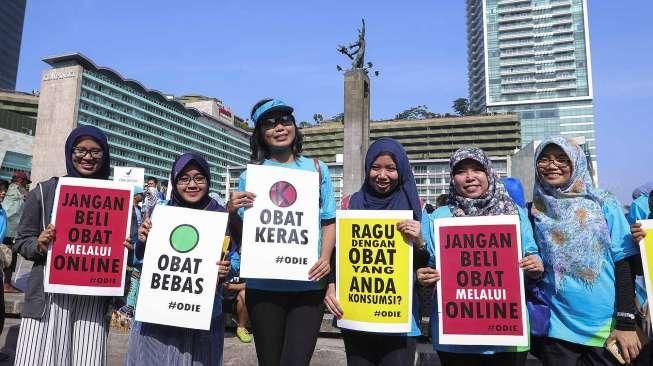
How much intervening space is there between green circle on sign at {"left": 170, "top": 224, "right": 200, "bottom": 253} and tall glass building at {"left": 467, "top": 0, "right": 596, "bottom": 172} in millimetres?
140295

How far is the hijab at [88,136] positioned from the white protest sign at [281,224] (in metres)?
1.05

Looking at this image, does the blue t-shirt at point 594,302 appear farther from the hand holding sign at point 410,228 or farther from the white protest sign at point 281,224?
the white protest sign at point 281,224

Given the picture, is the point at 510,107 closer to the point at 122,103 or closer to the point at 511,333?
the point at 122,103

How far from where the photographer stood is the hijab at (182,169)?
278 cm

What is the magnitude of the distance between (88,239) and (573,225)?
2.85 meters

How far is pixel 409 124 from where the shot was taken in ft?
353

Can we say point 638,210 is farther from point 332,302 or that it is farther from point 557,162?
point 332,302

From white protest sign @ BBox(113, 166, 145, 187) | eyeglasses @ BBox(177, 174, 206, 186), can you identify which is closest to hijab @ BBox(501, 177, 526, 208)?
eyeglasses @ BBox(177, 174, 206, 186)

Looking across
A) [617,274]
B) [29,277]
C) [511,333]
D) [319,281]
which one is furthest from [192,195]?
[617,274]

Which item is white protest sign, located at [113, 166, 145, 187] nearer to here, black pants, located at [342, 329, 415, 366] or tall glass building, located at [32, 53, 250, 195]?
black pants, located at [342, 329, 415, 366]

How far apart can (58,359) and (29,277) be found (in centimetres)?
54

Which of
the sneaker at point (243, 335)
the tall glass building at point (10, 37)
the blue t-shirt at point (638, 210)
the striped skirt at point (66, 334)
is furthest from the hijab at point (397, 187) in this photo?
the tall glass building at point (10, 37)

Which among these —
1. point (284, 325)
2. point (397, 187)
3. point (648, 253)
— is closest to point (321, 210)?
point (397, 187)

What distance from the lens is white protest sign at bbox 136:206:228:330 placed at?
8.59 ft
